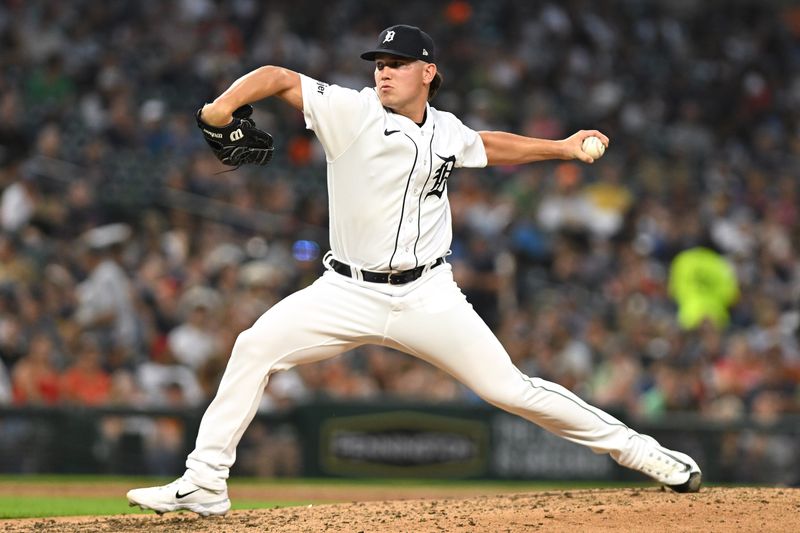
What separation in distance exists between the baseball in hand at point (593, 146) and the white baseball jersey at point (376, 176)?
2.22ft

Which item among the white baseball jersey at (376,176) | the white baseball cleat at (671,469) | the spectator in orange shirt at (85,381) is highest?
the white baseball jersey at (376,176)

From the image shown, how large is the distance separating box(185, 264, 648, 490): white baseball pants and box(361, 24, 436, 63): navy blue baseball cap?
0.96 metres

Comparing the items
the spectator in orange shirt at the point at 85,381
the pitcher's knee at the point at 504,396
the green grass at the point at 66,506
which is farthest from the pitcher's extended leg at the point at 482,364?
the spectator in orange shirt at the point at 85,381

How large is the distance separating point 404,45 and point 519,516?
214 cm

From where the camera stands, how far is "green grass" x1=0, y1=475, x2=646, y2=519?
7.76 m

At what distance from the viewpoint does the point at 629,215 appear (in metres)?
14.6

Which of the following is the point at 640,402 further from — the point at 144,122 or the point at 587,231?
the point at 144,122

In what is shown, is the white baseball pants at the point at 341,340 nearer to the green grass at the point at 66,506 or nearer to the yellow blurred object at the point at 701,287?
the green grass at the point at 66,506

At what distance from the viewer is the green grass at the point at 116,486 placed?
7.76 m

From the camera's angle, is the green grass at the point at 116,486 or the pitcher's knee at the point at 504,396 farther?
the green grass at the point at 116,486

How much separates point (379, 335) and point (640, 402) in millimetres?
6617

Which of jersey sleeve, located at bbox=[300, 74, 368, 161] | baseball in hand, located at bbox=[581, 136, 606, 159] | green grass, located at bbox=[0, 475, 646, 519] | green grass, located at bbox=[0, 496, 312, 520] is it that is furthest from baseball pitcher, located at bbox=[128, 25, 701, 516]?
green grass, located at bbox=[0, 475, 646, 519]

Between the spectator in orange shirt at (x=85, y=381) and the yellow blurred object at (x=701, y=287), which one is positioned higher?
the yellow blurred object at (x=701, y=287)

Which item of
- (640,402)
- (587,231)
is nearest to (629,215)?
(587,231)
